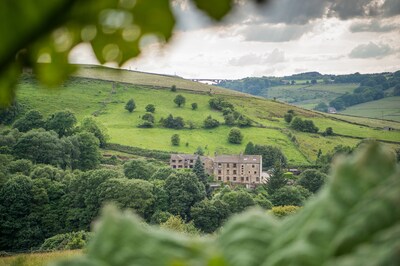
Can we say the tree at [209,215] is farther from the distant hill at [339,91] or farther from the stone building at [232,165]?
the distant hill at [339,91]

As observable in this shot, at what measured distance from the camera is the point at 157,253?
3.54 feet

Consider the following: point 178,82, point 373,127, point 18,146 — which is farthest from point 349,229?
point 178,82

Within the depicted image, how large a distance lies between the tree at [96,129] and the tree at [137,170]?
1522 centimetres

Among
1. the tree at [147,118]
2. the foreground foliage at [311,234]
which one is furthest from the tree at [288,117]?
the foreground foliage at [311,234]

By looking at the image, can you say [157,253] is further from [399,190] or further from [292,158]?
[292,158]

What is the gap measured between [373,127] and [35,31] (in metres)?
108

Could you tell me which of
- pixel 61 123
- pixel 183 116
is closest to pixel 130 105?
pixel 183 116

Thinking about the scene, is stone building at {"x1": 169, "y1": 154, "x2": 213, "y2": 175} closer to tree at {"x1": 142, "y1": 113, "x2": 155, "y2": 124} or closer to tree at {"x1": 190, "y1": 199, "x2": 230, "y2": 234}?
tree at {"x1": 142, "y1": 113, "x2": 155, "y2": 124}

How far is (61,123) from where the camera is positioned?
73875mm

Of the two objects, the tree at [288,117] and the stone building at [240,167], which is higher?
the tree at [288,117]

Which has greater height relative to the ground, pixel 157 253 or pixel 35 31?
pixel 35 31

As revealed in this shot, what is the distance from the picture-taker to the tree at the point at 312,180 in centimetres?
6275

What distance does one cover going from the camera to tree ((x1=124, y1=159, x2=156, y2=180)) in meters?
60.8

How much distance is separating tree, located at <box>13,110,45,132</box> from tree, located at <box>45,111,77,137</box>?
52.4 inches
